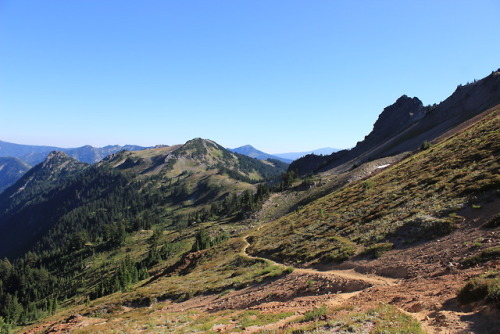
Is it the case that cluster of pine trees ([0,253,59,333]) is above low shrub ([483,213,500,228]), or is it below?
below

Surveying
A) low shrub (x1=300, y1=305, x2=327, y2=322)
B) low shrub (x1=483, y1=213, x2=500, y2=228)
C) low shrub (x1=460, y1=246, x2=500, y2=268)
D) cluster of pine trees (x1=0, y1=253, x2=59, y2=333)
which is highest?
low shrub (x1=483, y1=213, x2=500, y2=228)

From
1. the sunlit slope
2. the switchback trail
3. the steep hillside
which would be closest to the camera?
the steep hillside

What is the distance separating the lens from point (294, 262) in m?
39.2

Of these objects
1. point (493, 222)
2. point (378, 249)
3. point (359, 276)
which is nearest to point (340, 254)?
point (378, 249)

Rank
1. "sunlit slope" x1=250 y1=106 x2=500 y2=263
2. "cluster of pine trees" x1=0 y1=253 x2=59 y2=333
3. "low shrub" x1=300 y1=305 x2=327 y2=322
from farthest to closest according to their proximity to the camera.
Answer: "cluster of pine trees" x1=0 y1=253 x2=59 y2=333 → "sunlit slope" x1=250 y1=106 x2=500 y2=263 → "low shrub" x1=300 y1=305 x2=327 y2=322

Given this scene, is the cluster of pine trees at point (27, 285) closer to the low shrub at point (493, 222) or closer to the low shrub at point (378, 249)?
the low shrub at point (378, 249)

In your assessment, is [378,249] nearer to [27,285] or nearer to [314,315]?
[314,315]

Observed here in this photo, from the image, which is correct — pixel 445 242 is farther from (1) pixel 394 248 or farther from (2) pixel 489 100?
(2) pixel 489 100

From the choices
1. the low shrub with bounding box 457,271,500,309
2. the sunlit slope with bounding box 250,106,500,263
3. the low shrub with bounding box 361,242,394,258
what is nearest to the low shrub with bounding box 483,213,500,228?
the sunlit slope with bounding box 250,106,500,263

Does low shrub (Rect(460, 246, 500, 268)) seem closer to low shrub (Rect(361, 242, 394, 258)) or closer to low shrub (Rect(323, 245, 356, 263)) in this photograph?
low shrub (Rect(361, 242, 394, 258))

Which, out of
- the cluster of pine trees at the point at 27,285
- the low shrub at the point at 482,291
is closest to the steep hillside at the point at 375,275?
the low shrub at the point at 482,291

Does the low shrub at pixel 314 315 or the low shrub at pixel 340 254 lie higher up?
the low shrub at pixel 314 315

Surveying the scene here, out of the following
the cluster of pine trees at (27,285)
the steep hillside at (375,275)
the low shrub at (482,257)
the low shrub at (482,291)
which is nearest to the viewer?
the low shrub at (482,291)

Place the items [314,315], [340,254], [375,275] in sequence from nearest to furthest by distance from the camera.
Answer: [314,315]
[375,275]
[340,254]
